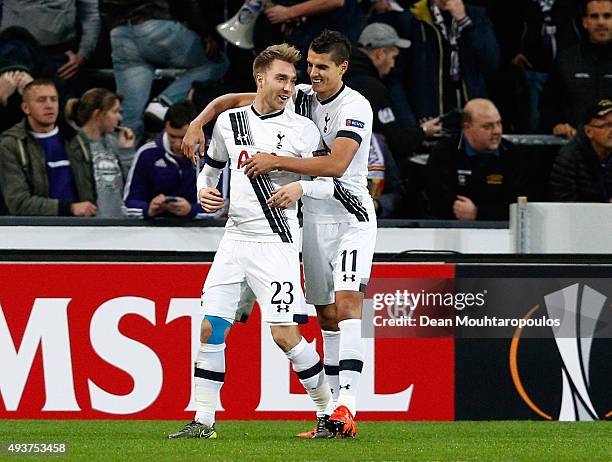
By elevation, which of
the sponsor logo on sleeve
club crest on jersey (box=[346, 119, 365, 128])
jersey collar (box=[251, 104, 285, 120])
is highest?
jersey collar (box=[251, 104, 285, 120])

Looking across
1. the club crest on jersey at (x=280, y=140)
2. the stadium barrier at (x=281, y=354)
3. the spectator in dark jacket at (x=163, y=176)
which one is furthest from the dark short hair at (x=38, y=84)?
the club crest on jersey at (x=280, y=140)

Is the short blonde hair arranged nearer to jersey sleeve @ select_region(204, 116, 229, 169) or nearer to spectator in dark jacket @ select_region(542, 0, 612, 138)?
jersey sleeve @ select_region(204, 116, 229, 169)

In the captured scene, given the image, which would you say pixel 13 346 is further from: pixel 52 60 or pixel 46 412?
pixel 52 60

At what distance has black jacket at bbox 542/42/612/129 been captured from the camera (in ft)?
39.2

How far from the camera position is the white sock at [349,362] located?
25.0ft

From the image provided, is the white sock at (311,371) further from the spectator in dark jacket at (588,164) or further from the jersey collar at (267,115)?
the spectator in dark jacket at (588,164)

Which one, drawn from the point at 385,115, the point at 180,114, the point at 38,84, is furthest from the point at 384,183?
the point at 38,84

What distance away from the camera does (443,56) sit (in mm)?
11992

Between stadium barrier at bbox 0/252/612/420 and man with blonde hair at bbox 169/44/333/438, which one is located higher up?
man with blonde hair at bbox 169/44/333/438

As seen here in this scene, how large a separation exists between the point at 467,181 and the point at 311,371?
3.86 meters

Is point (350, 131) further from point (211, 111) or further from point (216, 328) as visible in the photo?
point (216, 328)

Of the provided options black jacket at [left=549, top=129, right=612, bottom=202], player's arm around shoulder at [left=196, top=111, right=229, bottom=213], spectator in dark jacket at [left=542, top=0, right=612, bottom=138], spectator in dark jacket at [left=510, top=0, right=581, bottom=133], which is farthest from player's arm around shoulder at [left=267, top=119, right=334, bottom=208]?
spectator in dark jacket at [left=510, top=0, right=581, bottom=133]

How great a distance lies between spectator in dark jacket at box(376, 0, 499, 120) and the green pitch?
3.54 metres

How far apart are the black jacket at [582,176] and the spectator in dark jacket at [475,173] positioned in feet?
1.13
